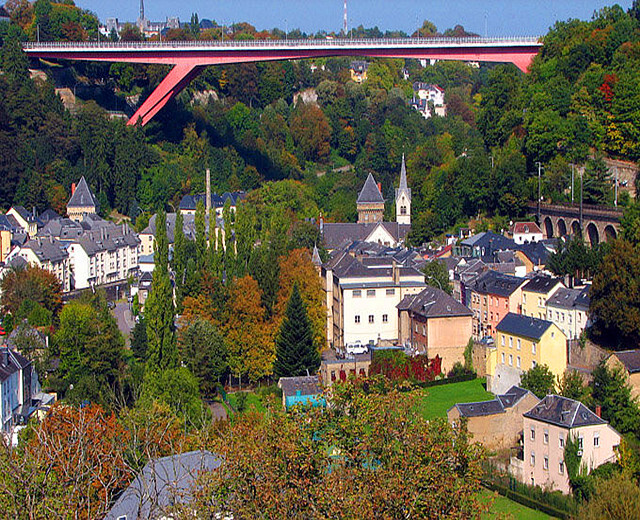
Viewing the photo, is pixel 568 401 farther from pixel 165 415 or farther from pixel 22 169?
pixel 22 169

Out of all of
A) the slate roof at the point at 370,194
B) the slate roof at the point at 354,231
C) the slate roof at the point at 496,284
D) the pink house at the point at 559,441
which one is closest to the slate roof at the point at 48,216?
the slate roof at the point at 354,231

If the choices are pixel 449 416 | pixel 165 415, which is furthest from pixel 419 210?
pixel 165 415

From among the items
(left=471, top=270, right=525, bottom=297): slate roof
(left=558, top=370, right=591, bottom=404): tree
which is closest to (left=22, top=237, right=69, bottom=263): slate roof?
(left=471, top=270, right=525, bottom=297): slate roof

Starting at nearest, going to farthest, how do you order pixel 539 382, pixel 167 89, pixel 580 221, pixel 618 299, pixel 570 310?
pixel 539 382 → pixel 618 299 → pixel 570 310 → pixel 580 221 → pixel 167 89

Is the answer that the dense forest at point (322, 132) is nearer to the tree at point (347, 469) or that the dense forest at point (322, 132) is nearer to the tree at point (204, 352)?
the tree at point (204, 352)

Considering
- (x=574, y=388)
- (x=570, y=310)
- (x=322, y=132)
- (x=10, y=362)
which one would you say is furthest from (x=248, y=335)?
(x=322, y=132)

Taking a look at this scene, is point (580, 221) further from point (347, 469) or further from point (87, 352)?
point (347, 469)
